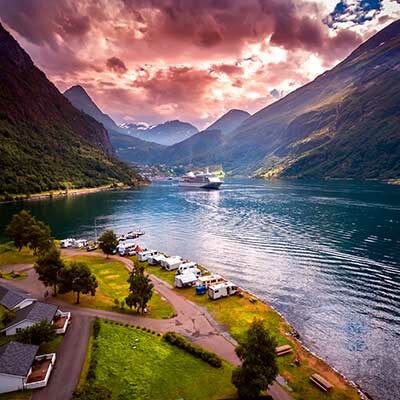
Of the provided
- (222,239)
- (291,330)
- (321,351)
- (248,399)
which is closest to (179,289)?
(291,330)

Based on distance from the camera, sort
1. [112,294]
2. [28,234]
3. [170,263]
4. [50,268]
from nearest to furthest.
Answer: [50,268] → [112,294] → [170,263] → [28,234]

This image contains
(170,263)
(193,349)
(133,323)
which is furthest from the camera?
(170,263)

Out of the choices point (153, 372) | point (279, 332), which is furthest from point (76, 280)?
point (279, 332)

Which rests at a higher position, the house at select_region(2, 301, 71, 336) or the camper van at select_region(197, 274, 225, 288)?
the house at select_region(2, 301, 71, 336)

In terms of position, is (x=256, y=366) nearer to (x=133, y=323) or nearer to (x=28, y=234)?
(x=133, y=323)

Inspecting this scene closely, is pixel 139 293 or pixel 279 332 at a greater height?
pixel 139 293

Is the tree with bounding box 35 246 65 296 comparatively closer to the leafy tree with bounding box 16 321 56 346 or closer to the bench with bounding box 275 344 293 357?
the leafy tree with bounding box 16 321 56 346

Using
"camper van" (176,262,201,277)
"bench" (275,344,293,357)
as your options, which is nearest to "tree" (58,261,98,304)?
"camper van" (176,262,201,277)
